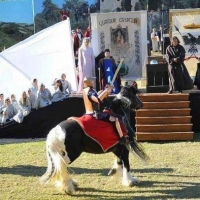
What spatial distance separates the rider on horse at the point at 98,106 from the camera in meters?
5.88

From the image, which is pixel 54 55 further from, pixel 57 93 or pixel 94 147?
pixel 94 147

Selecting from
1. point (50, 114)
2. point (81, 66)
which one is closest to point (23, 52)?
point (81, 66)

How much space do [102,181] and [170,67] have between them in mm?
4414

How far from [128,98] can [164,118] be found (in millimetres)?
3319

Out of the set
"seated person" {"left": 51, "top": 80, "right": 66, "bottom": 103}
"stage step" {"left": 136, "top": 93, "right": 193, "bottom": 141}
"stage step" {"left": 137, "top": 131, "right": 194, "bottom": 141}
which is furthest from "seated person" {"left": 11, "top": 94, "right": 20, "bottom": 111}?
"stage step" {"left": 137, "top": 131, "right": 194, "bottom": 141}

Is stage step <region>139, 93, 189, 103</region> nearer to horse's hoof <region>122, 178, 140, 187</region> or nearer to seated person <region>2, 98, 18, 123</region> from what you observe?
seated person <region>2, 98, 18, 123</region>

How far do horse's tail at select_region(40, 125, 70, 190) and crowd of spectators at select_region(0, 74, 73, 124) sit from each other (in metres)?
4.61

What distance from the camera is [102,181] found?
21.5 ft

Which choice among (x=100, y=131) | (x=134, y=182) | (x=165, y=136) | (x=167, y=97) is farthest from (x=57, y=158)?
(x=167, y=97)

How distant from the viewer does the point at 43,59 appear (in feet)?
39.7

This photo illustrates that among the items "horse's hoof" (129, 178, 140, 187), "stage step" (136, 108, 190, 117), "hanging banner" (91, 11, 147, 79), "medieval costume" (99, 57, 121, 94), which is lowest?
"horse's hoof" (129, 178, 140, 187)

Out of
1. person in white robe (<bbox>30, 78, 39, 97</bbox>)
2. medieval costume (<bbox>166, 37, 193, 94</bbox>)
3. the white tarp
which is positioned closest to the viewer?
medieval costume (<bbox>166, 37, 193, 94</bbox>)

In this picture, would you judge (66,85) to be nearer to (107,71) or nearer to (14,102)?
(107,71)

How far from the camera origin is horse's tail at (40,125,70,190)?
571cm
